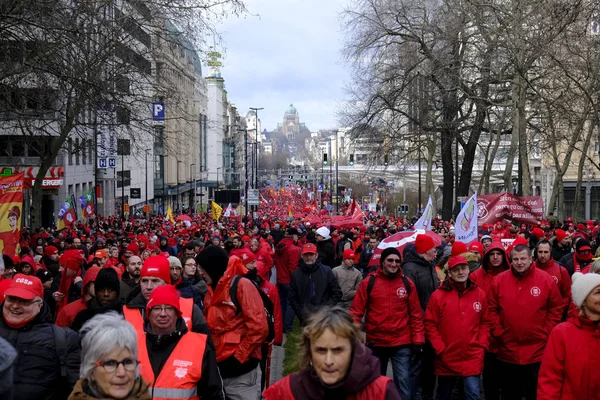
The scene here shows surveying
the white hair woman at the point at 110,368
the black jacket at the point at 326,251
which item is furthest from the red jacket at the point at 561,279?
the black jacket at the point at 326,251

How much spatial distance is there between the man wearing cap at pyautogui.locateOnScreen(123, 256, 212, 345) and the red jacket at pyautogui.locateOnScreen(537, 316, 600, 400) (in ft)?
6.86

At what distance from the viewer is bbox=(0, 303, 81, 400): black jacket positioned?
5094 millimetres

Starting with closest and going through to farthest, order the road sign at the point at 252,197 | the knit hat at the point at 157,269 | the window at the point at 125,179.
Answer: the knit hat at the point at 157,269, the road sign at the point at 252,197, the window at the point at 125,179

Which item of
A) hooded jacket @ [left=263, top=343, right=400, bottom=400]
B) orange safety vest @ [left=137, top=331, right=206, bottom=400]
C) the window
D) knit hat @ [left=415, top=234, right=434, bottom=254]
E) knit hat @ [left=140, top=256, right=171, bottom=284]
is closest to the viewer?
hooded jacket @ [left=263, top=343, right=400, bottom=400]

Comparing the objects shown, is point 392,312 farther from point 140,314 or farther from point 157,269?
point 140,314

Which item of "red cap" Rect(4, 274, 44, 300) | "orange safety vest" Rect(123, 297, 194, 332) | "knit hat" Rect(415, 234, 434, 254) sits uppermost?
"red cap" Rect(4, 274, 44, 300)

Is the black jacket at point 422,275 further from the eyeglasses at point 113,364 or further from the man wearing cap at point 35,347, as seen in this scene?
the eyeglasses at point 113,364

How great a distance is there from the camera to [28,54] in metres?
14.9

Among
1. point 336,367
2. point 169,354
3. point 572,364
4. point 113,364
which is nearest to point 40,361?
point 169,354

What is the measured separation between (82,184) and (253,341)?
5094cm

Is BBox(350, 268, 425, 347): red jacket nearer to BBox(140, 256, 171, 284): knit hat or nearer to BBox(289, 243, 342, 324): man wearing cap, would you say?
BBox(289, 243, 342, 324): man wearing cap

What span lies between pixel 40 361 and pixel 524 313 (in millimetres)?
4105

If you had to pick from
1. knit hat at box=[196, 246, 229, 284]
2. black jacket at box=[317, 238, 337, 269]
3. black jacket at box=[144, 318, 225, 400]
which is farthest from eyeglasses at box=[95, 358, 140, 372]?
black jacket at box=[317, 238, 337, 269]

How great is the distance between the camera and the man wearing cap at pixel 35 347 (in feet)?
16.8
